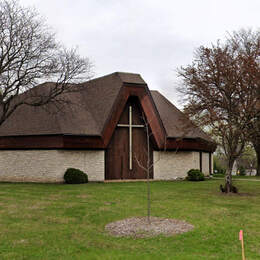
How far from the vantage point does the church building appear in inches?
1070

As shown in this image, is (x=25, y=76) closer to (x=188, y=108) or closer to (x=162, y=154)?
(x=188, y=108)

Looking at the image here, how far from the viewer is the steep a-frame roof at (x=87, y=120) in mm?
27188

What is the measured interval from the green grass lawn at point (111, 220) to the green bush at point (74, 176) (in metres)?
6.10

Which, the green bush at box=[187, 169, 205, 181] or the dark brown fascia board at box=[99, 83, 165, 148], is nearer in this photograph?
the dark brown fascia board at box=[99, 83, 165, 148]

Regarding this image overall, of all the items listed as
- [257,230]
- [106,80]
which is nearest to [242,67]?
[257,230]

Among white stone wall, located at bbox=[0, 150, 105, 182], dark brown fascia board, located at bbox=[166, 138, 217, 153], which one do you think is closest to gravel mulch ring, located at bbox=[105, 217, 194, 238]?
white stone wall, located at bbox=[0, 150, 105, 182]

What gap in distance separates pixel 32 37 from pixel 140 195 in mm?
12659

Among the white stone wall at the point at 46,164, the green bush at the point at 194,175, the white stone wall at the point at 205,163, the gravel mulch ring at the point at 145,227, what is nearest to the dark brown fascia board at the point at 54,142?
the white stone wall at the point at 46,164

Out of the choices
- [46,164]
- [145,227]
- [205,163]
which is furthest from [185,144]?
[145,227]

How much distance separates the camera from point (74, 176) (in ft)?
85.8

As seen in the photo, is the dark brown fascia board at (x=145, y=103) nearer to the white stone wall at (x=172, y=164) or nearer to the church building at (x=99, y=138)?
the church building at (x=99, y=138)

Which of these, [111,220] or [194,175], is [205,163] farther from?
[111,220]

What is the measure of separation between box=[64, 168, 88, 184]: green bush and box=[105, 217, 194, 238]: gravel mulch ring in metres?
14.2

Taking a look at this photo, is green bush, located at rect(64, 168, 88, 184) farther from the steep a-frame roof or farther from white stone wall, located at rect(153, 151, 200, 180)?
white stone wall, located at rect(153, 151, 200, 180)
